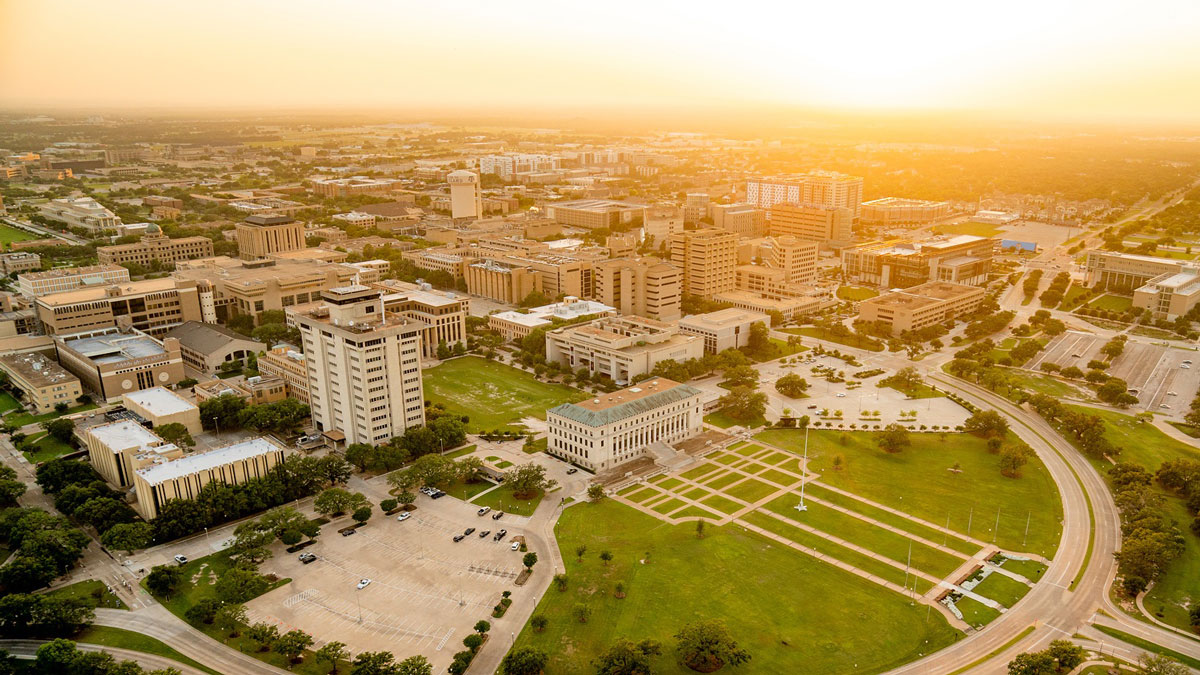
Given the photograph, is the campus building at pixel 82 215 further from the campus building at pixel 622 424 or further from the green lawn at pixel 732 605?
the green lawn at pixel 732 605

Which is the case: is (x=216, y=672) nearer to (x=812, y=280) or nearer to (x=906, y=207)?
(x=812, y=280)

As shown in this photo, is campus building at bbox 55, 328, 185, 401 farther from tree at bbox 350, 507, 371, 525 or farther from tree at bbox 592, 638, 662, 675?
tree at bbox 592, 638, 662, 675

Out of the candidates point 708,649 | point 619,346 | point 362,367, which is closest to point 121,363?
point 362,367

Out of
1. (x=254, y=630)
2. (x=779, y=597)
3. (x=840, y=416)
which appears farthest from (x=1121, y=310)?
(x=254, y=630)

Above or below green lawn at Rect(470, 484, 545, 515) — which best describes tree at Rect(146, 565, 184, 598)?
above

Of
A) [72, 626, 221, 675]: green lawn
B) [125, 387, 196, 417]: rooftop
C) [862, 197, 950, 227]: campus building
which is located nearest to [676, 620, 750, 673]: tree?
[72, 626, 221, 675]: green lawn
